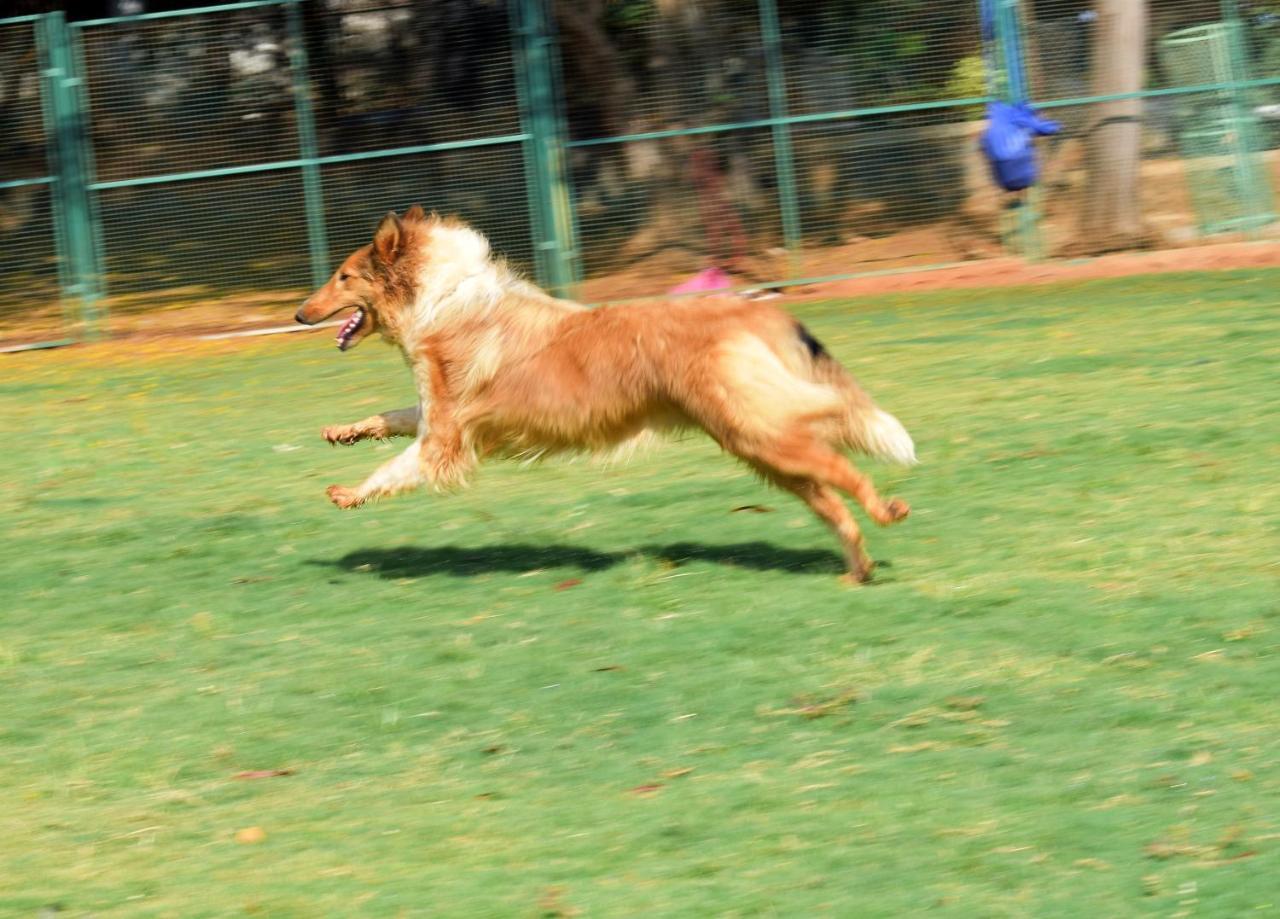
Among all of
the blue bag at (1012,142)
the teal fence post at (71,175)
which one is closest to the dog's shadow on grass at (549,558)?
the blue bag at (1012,142)

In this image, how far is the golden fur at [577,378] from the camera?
702cm

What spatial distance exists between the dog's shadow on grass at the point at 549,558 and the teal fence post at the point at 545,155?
8.89 m

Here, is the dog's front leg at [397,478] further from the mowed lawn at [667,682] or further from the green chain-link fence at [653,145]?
the green chain-link fence at [653,145]

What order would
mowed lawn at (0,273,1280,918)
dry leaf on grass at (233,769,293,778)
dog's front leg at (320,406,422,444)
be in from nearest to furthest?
1. mowed lawn at (0,273,1280,918)
2. dry leaf on grass at (233,769,293,778)
3. dog's front leg at (320,406,422,444)

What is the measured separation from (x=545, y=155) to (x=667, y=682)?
1150 centimetres

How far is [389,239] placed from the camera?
7.89 meters

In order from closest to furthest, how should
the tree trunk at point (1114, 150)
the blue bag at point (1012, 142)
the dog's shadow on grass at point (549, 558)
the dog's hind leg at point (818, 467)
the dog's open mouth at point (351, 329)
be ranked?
the dog's hind leg at point (818, 467)
the dog's shadow on grass at point (549, 558)
the dog's open mouth at point (351, 329)
the blue bag at point (1012, 142)
the tree trunk at point (1114, 150)

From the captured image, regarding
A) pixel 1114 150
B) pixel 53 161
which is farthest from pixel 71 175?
pixel 1114 150

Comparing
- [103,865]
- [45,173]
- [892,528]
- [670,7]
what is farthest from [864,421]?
[45,173]

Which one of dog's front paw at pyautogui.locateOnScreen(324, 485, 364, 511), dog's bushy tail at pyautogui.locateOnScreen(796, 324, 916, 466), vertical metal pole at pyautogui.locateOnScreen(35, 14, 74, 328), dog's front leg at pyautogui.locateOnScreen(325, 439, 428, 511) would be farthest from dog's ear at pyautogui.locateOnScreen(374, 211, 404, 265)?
vertical metal pole at pyautogui.locateOnScreen(35, 14, 74, 328)

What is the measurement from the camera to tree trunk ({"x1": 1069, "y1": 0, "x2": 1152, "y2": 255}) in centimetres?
1714

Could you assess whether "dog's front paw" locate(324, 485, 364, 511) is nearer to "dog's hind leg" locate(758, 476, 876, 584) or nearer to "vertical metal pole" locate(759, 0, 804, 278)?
"dog's hind leg" locate(758, 476, 876, 584)

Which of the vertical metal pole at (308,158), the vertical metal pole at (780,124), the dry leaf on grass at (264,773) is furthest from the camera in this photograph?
the vertical metal pole at (308,158)

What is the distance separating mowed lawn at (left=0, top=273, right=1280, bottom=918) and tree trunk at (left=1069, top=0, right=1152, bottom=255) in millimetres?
6911
